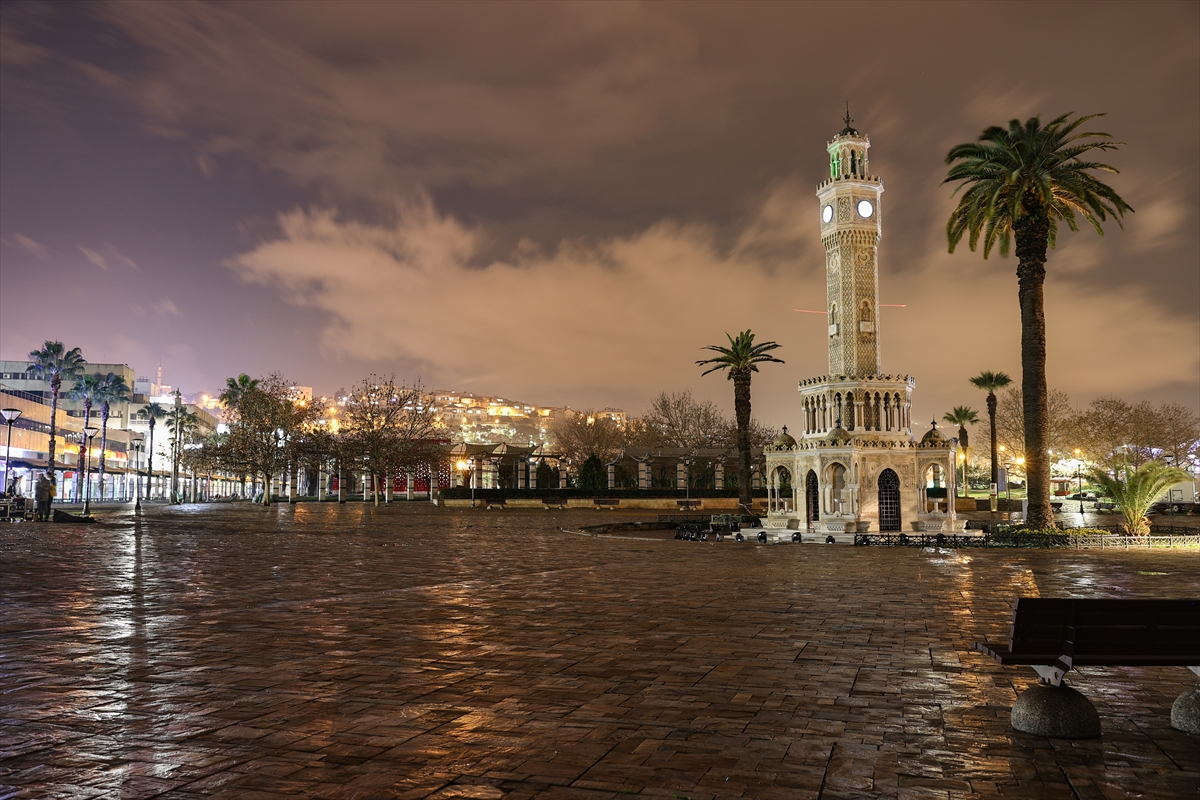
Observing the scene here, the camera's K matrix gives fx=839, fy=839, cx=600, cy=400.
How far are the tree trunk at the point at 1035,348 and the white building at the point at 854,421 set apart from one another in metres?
6.75

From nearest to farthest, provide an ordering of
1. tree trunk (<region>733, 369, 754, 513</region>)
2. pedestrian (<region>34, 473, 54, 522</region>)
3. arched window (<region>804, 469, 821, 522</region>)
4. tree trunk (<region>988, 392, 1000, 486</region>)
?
1. pedestrian (<region>34, 473, 54, 522</region>)
2. arched window (<region>804, 469, 821, 522</region>)
3. tree trunk (<region>733, 369, 754, 513</region>)
4. tree trunk (<region>988, 392, 1000, 486</region>)

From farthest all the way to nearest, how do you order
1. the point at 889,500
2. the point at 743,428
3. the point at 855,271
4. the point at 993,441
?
1. the point at 993,441
2. the point at 743,428
3. the point at 855,271
4. the point at 889,500

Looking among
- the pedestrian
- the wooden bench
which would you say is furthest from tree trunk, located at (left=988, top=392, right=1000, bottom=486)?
the wooden bench

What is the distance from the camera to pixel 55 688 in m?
6.30

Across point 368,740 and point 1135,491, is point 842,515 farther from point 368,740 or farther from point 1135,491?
point 368,740

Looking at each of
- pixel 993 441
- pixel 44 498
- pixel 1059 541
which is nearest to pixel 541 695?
pixel 1059 541

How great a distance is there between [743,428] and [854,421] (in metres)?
10.6

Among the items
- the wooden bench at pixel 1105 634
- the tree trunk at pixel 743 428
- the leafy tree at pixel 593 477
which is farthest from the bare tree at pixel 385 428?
the wooden bench at pixel 1105 634

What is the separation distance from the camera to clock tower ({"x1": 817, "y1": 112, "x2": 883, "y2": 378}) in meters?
40.9

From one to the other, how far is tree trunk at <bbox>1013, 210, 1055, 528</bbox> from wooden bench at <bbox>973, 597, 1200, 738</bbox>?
25489 mm

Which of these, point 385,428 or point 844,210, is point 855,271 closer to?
point 844,210

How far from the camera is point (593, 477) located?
6525 centimetres

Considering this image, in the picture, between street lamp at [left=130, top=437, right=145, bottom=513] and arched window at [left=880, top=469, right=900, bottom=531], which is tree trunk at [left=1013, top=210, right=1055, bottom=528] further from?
street lamp at [left=130, top=437, right=145, bottom=513]

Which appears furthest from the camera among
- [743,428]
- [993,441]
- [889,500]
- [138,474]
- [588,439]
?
[588,439]
